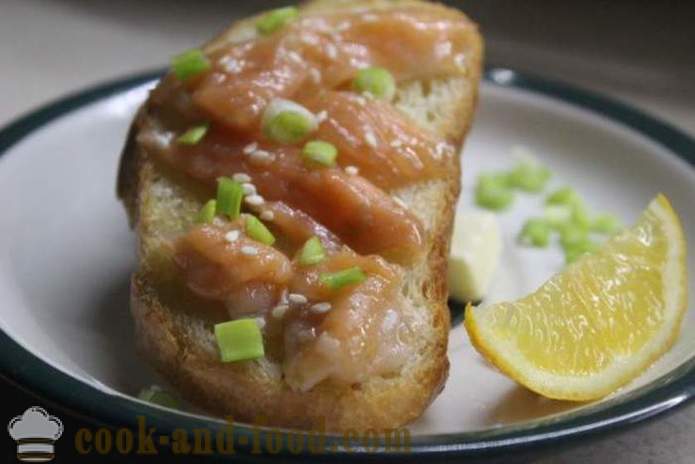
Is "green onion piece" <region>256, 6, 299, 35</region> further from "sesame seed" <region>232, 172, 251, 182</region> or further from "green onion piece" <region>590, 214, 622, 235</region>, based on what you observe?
"green onion piece" <region>590, 214, 622, 235</region>

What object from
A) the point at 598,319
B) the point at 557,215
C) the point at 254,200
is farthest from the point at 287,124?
the point at 557,215

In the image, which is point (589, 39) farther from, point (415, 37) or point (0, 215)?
point (0, 215)

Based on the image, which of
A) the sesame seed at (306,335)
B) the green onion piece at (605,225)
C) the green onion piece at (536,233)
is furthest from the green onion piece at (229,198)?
the green onion piece at (605,225)

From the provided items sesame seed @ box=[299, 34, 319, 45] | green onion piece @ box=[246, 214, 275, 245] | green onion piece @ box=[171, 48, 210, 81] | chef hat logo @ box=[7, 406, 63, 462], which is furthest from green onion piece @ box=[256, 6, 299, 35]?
chef hat logo @ box=[7, 406, 63, 462]

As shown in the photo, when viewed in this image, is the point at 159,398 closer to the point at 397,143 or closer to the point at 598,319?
the point at 397,143

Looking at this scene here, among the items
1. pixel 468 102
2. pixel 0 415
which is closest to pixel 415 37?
pixel 468 102

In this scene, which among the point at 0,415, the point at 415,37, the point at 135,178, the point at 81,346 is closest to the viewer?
the point at 0,415
